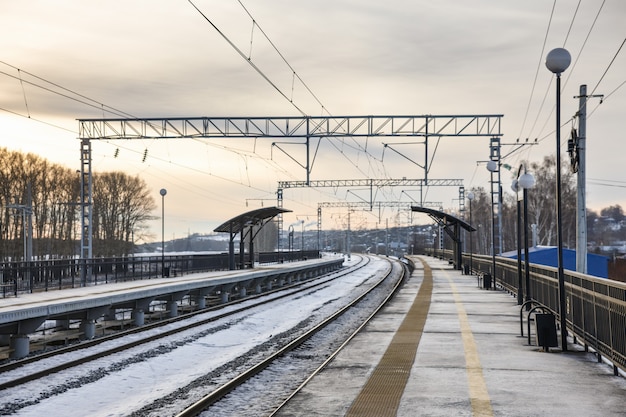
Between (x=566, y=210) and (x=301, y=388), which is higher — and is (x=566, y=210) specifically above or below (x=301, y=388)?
above

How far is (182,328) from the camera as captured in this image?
19.8 meters

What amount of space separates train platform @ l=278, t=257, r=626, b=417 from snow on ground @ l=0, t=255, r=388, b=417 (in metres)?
2.55

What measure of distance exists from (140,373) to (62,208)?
77433 millimetres

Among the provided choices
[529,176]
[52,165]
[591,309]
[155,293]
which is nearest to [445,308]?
[529,176]

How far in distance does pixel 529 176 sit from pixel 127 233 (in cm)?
7269

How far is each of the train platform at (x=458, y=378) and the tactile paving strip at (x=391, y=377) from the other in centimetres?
1

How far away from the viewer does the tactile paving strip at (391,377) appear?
30.4ft

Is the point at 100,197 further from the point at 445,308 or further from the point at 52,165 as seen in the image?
the point at 445,308

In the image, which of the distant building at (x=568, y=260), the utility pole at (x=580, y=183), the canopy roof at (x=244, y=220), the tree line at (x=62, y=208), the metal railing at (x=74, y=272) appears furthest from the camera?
the tree line at (x=62, y=208)

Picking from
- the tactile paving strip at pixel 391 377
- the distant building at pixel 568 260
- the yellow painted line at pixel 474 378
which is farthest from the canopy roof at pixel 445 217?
the yellow painted line at pixel 474 378

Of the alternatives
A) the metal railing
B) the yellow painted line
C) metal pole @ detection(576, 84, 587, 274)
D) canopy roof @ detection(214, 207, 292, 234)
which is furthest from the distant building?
the yellow painted line

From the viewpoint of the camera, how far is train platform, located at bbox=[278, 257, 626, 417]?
9297 mm

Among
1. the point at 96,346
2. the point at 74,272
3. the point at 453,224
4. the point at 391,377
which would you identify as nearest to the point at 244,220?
the point at 74,272

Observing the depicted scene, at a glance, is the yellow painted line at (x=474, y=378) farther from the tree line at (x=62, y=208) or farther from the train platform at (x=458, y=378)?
the tree line at (x=62, y=208)
